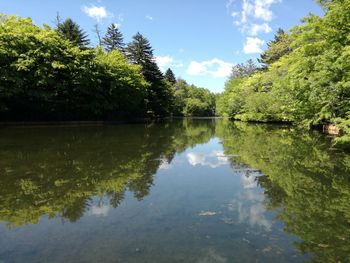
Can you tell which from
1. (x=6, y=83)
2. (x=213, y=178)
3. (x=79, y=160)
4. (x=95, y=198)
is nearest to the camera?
(x=95, y=198)

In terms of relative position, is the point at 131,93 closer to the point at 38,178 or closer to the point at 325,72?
the point at 325,72

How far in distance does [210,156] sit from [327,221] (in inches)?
340

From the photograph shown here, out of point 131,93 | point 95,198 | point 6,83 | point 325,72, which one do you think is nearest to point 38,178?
point 95,198

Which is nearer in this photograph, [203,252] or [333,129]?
[203,252]

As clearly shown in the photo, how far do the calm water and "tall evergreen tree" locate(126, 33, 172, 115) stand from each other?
145 ft

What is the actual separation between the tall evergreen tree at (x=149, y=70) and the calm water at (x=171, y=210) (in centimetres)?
4434

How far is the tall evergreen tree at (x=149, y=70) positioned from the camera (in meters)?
54.6

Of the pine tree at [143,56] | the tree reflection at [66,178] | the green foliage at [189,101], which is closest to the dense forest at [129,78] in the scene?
the pine tree at [143,56]

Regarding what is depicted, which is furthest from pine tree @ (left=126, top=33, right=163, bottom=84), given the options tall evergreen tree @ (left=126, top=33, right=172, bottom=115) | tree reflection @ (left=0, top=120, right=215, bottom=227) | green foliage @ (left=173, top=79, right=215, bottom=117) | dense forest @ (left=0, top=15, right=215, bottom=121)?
tree reflection @ (left=0, top=120, right=215, bottom=227)

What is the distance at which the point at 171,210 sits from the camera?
21.6 ft

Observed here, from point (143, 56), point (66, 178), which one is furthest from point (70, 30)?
point (66, 178)

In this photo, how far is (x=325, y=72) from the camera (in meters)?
14.6

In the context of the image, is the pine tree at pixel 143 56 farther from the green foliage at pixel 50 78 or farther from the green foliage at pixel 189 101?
the green foliage at pixel 189 101

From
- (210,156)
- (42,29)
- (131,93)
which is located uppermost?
(42,29)
